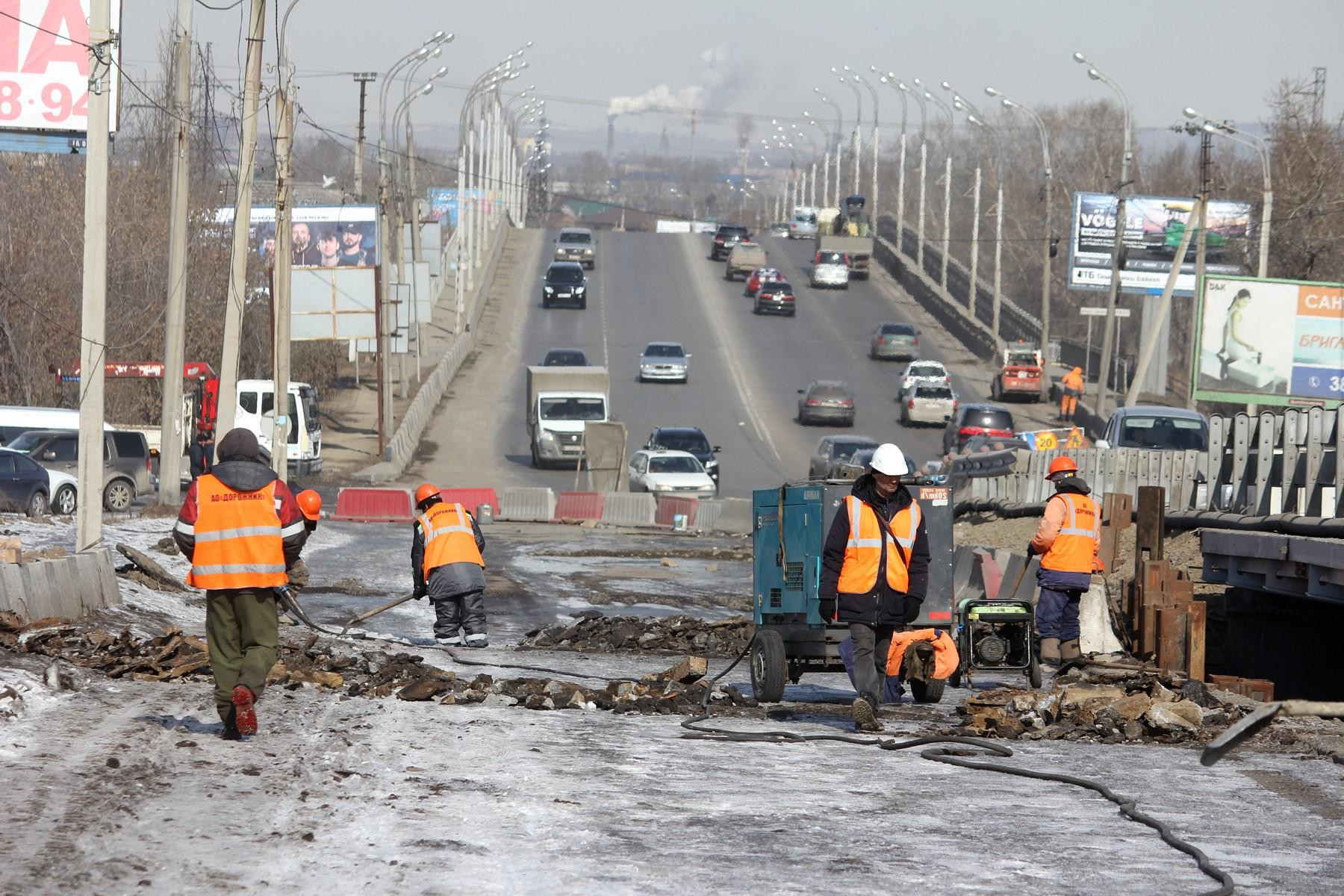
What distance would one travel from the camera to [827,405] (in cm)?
5397

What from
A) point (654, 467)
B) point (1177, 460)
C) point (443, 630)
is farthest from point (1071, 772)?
point (654, 467)

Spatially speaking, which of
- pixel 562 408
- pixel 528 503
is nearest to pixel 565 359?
pixel 562 408

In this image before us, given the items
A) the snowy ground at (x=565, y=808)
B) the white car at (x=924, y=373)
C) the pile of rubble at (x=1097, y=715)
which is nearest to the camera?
the snowy ground at (x=565, y=808)

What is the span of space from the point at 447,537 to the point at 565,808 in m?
7.49

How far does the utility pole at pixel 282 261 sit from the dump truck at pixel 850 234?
60187 millimetres

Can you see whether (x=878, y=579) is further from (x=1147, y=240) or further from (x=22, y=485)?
(x=1147, y=240)

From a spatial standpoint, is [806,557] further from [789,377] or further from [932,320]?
[932,320]

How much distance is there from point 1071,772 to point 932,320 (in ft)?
230

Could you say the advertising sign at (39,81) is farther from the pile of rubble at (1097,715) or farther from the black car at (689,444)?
the pile of rubble at (1097,715)

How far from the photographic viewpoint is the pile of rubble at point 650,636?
52.4 feet

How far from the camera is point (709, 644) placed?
1614cm

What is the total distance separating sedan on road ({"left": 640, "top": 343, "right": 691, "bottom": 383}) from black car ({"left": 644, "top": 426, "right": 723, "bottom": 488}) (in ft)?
59.3

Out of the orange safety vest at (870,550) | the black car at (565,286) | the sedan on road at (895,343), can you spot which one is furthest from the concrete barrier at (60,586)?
the black car at (565,286)

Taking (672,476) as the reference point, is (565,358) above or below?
above
